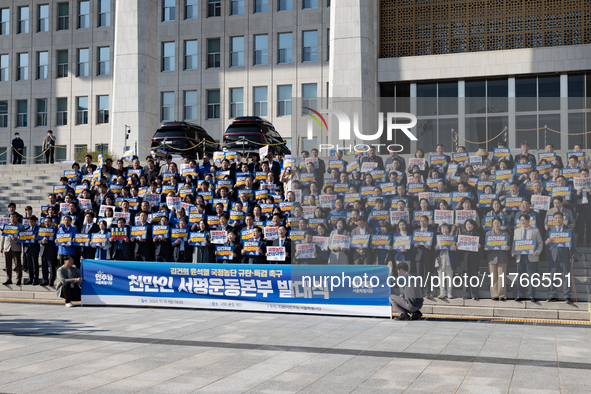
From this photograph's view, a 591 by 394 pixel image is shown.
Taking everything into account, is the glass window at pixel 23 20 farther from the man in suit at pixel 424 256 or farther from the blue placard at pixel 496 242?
the blue placard at pixel 496 242

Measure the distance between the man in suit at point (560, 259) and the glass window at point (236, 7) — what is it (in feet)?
108

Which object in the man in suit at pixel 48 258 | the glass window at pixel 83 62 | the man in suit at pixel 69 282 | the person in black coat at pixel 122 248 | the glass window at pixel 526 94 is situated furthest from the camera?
the glass window at pixel 83 62

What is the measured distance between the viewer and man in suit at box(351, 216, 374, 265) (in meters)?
13.3

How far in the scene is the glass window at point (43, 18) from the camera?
45281mm

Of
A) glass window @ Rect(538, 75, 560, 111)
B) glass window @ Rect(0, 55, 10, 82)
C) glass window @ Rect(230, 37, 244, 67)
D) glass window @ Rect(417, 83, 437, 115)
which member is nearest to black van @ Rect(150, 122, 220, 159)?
glass window @ Rect(417, 83, 437, 115)

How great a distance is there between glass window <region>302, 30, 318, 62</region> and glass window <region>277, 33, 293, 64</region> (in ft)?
3.23

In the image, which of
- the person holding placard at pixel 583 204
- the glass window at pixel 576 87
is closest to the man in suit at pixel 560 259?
the person holding placard at pixel 583 204

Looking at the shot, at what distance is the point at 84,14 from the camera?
44.5 m

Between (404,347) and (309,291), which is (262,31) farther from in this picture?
(404,347)

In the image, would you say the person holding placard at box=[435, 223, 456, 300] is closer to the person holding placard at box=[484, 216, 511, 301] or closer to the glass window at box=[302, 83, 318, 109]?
the person holding placard at box=[484, 216, 511, 301]

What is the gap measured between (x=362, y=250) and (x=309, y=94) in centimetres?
2795

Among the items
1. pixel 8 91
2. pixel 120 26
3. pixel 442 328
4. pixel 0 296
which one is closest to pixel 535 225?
pixel 442 328

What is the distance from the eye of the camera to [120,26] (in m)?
30.5

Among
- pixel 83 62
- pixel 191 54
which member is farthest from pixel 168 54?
pixel 83 62
